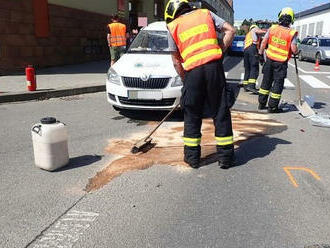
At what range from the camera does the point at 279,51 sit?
7848 millimetres

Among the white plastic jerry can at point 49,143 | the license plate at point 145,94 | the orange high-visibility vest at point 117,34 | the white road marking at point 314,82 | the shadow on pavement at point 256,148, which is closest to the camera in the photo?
the white plastic jerry can at point 49,143

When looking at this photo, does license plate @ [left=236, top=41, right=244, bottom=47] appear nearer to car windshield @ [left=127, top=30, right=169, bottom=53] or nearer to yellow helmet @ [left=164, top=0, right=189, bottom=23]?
car windshield @ [left=127, top=30, right=169, bottom=53]

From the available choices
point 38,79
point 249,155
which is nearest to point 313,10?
point 38,79

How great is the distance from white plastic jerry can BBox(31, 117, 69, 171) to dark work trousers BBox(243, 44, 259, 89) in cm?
723

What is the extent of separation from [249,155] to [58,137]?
8.29 feet

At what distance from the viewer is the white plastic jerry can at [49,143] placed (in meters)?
4.41

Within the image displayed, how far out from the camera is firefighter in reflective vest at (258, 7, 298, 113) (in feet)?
25.4

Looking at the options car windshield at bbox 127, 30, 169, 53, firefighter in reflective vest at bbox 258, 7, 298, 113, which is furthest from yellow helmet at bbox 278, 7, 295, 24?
car windshield at bbox 127, 30, 169, 53

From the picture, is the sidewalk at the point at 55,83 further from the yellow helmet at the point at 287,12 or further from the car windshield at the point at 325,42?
the car windshield at the point at 325,42

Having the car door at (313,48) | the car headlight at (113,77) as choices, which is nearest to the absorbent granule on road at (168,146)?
the car headlight at (113,77)

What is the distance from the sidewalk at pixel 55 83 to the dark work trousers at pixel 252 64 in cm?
414

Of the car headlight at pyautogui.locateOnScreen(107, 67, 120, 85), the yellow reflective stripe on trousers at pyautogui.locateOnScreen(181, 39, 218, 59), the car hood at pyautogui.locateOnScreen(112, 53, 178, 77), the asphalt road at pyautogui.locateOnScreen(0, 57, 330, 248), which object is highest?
the yellow reflective stripe on trousers at pyautogui.locateOnScreen(181, 39, 218, 59)

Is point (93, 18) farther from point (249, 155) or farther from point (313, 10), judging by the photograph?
point (313, 10)

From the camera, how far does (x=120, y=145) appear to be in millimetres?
5684
